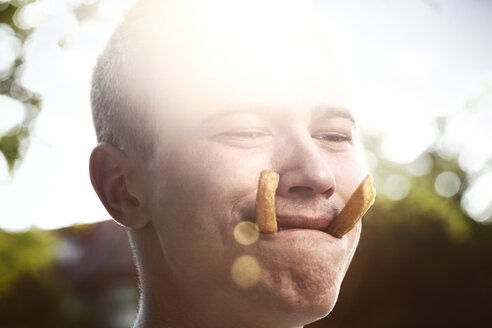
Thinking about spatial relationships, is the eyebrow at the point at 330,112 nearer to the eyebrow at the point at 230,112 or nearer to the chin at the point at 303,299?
the eyebrow at the point at 230,112

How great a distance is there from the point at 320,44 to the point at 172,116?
840 mm

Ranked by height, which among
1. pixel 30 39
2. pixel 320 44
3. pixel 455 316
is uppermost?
pixel 320 44

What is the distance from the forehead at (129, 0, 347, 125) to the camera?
2.15 meters

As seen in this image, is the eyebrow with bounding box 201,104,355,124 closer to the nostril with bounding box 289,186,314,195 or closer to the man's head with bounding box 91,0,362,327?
the man's head with bounding box 91,0,362,327

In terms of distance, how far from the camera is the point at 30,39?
13953 millimetres

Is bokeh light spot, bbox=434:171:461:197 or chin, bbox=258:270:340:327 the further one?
bokeh light spot, bbox=434:171:461:197

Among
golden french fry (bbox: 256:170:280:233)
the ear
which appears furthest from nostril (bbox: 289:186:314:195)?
the ear

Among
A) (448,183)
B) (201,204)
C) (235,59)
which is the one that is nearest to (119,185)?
(201,204)

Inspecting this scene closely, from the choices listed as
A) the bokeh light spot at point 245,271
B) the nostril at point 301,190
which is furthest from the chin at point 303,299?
the nostril at point 301,190

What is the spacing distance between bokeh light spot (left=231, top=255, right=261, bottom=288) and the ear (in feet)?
1.86

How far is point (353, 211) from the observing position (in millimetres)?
2010

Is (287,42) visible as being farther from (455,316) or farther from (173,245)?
(455,316)

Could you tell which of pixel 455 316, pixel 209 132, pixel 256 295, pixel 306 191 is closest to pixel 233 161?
pixel 209 132

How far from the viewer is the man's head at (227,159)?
1942mm
